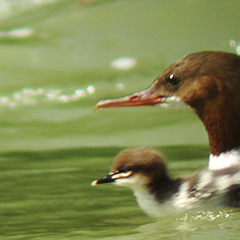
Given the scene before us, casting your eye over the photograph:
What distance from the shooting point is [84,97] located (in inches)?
127

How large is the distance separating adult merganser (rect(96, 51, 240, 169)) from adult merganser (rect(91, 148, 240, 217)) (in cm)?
12

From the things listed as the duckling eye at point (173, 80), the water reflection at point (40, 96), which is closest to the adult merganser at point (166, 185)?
the duckling eye at point (173, 80)

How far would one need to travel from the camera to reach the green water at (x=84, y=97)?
1969 millimetres

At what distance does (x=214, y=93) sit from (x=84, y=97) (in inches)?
59.2

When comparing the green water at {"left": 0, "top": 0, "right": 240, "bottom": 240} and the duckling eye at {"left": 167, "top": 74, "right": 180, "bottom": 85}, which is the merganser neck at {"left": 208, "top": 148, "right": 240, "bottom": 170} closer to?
the green water at {"left": 0, "top": 0, "right": 240, "bottom": 240}

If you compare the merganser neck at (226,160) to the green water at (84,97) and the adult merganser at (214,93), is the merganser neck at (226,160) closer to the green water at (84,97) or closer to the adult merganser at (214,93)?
the adult merganser at (214,93)

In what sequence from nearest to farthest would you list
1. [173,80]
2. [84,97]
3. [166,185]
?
[166,185]
[173,80]
[84,97]

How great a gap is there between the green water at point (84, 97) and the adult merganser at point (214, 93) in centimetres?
17

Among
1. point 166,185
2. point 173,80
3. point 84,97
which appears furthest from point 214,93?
point 84,97

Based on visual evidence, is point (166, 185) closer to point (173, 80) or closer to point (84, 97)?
point (173, 80)

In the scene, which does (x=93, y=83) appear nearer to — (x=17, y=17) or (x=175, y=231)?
(x=17, y=17)

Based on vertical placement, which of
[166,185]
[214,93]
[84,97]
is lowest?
[166,185]

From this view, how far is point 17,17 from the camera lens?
351 centimetres

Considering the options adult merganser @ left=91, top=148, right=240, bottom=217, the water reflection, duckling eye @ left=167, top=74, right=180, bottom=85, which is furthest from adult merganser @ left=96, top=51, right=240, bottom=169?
the water reflection
